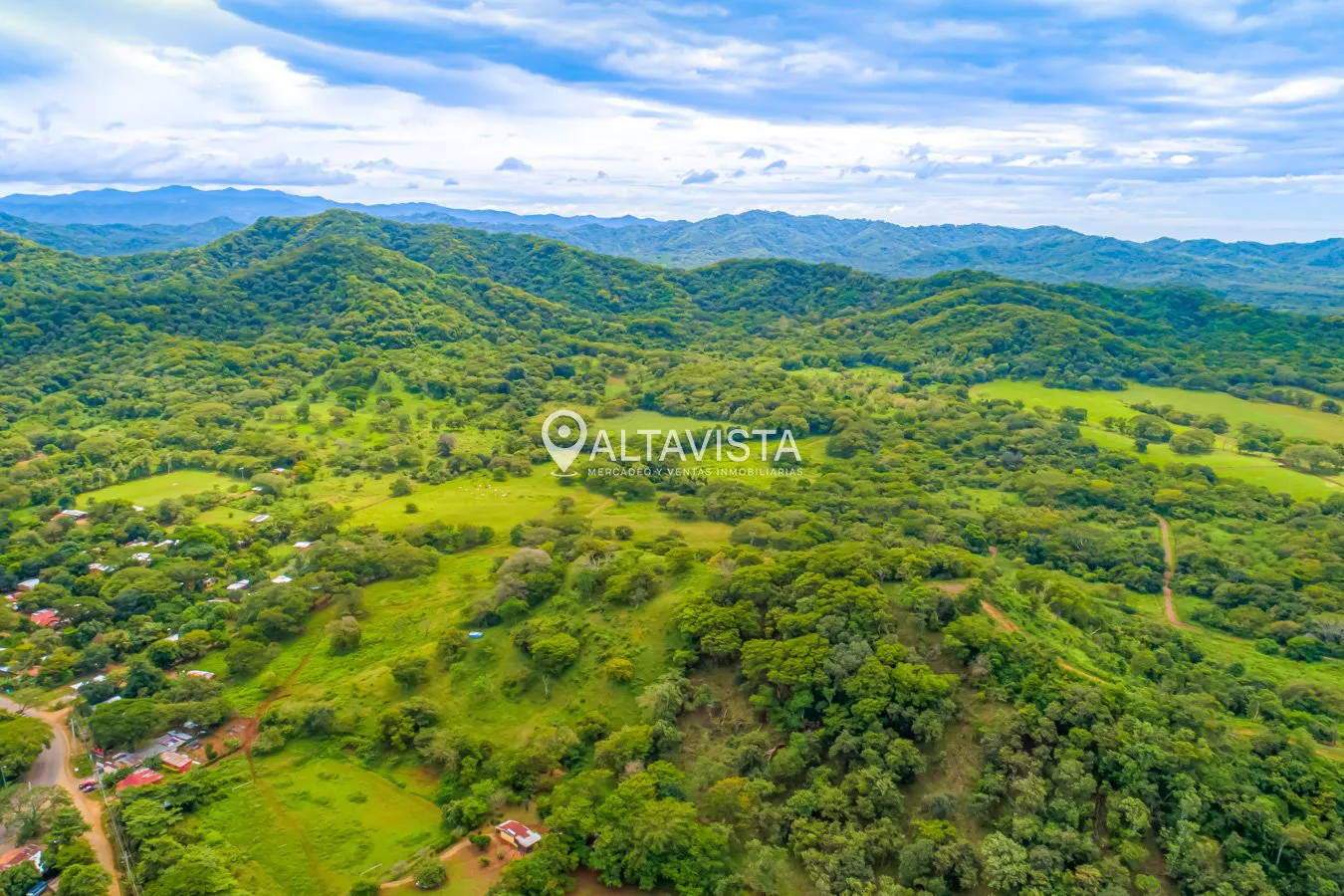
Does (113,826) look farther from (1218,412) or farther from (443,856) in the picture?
(1218,412)

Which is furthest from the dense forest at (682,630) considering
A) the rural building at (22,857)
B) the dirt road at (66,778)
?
the rural building at (22,857)

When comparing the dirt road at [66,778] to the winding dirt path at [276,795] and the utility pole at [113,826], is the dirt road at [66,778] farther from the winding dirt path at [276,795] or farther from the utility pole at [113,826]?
the winding dirt path at [276,795]

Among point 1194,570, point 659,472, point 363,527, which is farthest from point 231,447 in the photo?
point 1194,570

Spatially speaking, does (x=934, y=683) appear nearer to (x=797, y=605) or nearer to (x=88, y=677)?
(x=797, y=605)

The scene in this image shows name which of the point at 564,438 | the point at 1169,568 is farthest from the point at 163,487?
the point at 1169,568

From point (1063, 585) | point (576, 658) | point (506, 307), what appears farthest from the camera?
point (506, 307)

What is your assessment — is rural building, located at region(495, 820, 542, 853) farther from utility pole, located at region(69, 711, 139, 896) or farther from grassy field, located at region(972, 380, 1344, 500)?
grassy field, located at region(972, 380, 1344, 500)

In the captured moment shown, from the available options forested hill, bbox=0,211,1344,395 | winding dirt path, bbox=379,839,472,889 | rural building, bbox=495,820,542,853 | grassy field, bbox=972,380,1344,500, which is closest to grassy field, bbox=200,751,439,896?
winding dirt path, bbox=379,839,472,889

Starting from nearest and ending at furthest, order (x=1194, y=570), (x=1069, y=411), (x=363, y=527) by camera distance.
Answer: (x=1194, y=570)
(x=363, y=527)
(x=1069, y=411)
